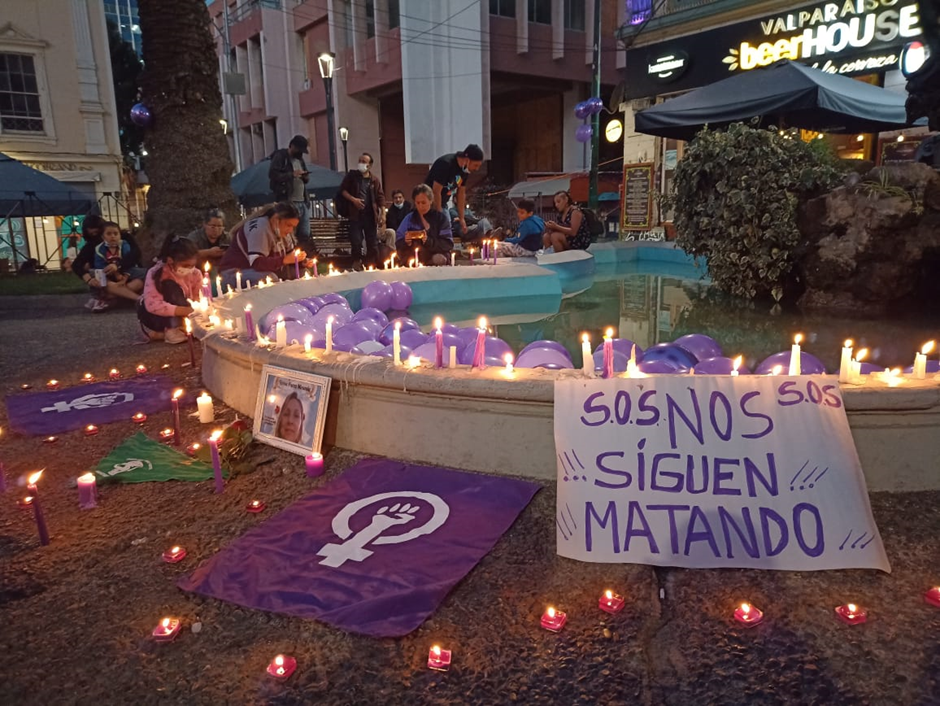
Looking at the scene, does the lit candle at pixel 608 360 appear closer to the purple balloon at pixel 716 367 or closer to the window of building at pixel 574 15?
the purple balloon at pixel 716 367

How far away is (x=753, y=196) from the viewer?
769 cm

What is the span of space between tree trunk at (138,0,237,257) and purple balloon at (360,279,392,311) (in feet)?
15.6

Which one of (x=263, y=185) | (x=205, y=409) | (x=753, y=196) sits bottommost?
(x=205, y=409)

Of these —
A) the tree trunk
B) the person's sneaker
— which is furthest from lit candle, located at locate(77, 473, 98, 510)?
the tree trunk

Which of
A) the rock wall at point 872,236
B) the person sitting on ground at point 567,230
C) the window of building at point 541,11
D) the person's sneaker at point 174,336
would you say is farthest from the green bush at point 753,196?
the window of building at point 541,11

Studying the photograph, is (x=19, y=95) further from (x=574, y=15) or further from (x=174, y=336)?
(x=574, y=15)

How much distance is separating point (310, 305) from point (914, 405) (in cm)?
483

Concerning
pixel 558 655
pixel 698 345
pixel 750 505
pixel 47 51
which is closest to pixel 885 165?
pixel 698 345

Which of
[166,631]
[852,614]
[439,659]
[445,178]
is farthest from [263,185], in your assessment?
[852,614]

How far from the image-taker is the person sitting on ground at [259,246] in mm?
7086

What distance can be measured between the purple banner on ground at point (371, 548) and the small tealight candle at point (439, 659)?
133mm

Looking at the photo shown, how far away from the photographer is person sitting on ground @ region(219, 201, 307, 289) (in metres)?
7.09

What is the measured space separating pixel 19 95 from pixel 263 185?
879 cm

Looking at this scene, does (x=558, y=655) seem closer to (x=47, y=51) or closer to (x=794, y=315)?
(x=794, y=315)
